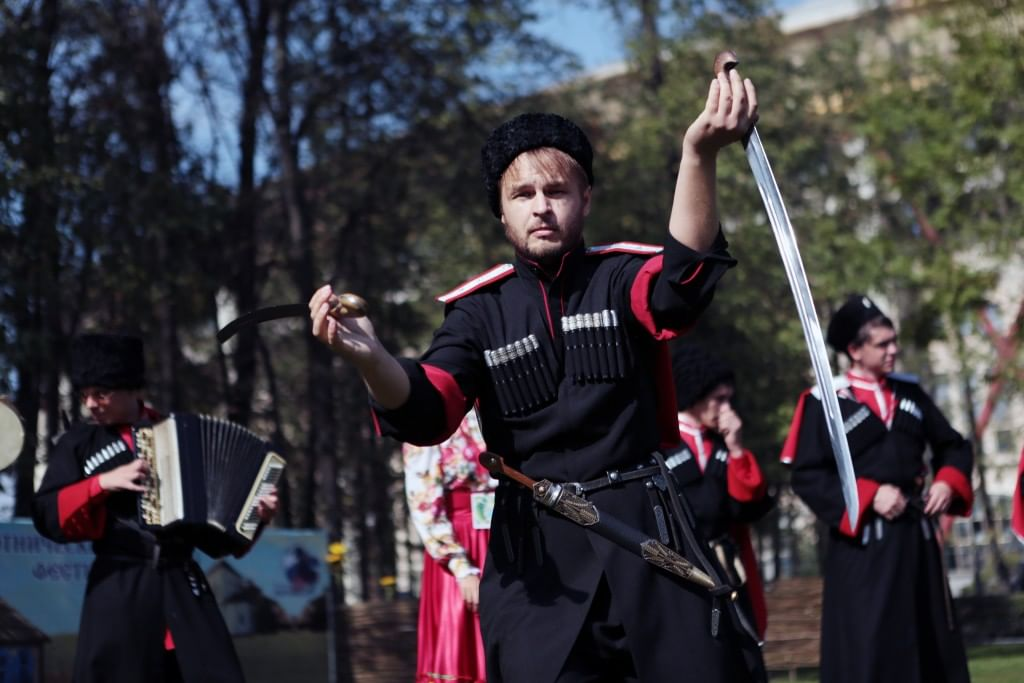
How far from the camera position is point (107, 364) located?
22.4 ft

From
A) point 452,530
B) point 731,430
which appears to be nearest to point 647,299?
point 452,530

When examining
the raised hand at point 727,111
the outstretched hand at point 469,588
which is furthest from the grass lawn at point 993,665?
the raised hand at point 727,111

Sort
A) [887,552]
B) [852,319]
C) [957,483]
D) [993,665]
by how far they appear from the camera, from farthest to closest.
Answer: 1. [993,665]
2. [852,319]
3. [957,483]
4. [887,552]

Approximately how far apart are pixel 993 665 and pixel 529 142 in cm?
1053

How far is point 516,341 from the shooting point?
13.0ft

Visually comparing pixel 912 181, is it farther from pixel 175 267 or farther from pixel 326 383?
pixel 175 267

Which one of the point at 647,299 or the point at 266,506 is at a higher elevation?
the point at 647,299

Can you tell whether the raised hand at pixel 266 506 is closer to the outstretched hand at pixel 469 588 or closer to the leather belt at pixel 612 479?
the outstretched hand at pixel 469 588

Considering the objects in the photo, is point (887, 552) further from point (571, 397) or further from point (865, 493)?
point (571, 397)

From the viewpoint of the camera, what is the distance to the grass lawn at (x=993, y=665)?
11.8 meters

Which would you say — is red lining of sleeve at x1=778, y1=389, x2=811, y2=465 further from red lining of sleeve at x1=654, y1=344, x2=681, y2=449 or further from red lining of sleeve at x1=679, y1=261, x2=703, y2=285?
red lining of sleeve at x1=679, y1=261, x2=703, y2=285

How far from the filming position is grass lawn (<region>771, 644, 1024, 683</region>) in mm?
11825

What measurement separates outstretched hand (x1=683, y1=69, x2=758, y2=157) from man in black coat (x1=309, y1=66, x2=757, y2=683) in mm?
44

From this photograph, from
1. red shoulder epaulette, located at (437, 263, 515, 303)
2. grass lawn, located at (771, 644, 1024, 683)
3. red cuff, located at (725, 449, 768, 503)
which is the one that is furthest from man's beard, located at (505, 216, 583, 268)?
grass lawn, located at (771, 644, 1024, 683)
